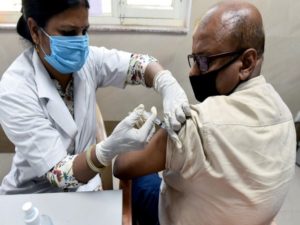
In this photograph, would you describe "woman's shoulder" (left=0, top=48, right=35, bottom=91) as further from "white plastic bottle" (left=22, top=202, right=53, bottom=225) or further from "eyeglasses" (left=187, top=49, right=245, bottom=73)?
"eyeglasses" (left=187, top=49, right=245, bottom=73)

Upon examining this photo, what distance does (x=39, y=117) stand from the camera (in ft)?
3.44

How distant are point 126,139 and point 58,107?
0.35 metres

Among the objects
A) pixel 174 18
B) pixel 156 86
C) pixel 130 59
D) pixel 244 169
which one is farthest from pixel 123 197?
pixel 174 18

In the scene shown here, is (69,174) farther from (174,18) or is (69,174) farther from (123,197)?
(174,18)

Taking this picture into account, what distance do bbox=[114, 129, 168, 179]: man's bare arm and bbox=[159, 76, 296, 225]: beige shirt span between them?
33mm

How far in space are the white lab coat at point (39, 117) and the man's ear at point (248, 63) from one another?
2.23 ft

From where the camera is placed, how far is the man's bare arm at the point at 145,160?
0.82m

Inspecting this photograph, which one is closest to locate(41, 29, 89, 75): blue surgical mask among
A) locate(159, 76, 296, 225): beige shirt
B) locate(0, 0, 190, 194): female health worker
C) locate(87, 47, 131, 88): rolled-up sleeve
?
locate(0, 0, 190, 194): female health worker

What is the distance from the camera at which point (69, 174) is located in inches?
38.6

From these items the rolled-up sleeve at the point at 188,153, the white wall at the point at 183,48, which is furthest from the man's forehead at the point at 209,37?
the white wall at the point at 183,48

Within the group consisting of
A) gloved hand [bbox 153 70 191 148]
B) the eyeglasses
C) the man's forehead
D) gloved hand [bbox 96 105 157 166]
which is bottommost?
gloved hand [bbox 96 105 157 166]

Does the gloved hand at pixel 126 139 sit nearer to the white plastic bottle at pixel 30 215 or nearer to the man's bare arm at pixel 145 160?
the man's bare arm at pixel 145 160

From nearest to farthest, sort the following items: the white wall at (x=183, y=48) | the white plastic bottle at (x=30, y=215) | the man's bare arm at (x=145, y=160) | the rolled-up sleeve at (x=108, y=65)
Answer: the white plastic bottle at (x=30, y=215) < the man's bare arm at (x=145, y=160) < the rolled-up sleeve at (x=108, y=65) < the white wall at (x=183, y=48)

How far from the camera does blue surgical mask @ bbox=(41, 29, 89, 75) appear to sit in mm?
1090
